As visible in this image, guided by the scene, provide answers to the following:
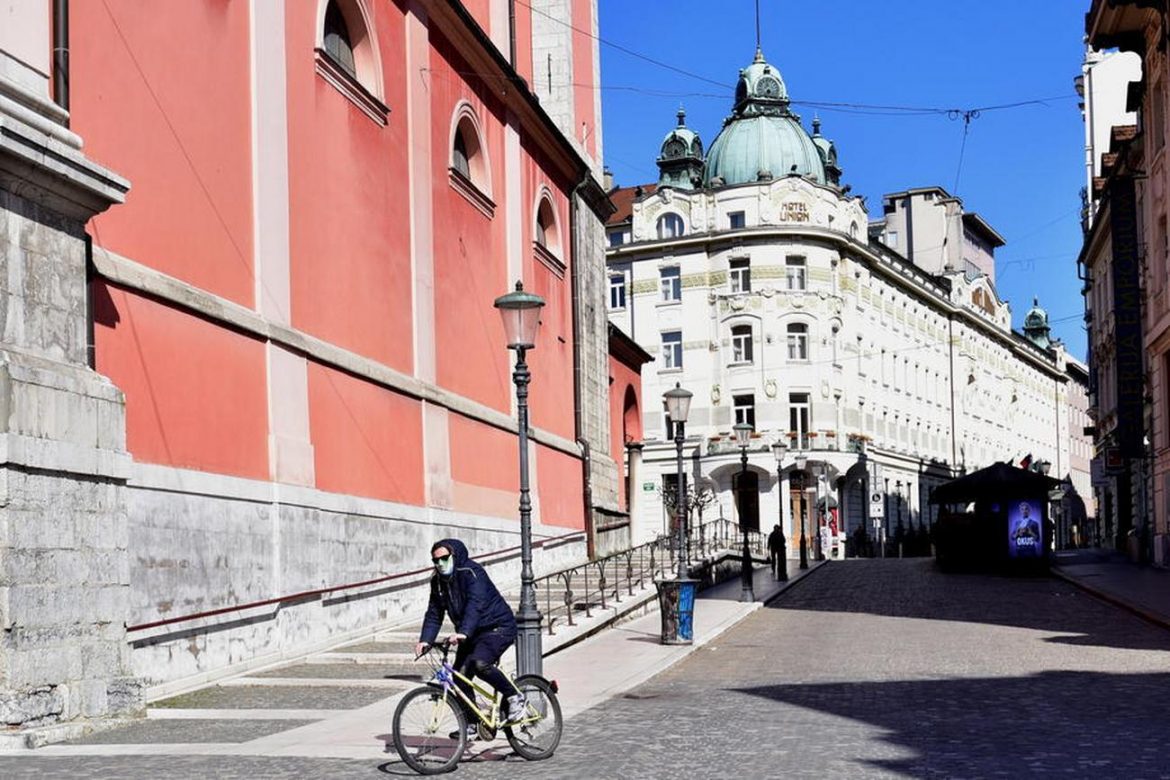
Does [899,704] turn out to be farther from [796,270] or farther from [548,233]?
[796,270]

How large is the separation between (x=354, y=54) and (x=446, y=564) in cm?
1309

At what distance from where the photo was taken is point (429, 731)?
10.5m

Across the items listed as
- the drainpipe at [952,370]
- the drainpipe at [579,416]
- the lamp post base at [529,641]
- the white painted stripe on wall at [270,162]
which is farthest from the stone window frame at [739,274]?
the lamp post base at [529,641]

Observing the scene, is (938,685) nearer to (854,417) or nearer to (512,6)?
(512,6)

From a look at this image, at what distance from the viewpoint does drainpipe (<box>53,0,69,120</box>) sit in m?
13.7

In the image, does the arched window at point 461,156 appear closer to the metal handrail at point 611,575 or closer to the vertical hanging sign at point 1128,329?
the metal handrail at point 611,575

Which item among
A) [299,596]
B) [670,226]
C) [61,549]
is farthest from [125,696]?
[670,226]

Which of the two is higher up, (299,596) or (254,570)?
(254,570)

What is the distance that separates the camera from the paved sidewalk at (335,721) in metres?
11.4

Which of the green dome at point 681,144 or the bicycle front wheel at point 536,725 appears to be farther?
the green dome at point 681,144

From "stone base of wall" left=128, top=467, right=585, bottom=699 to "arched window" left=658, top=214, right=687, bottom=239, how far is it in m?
49.9

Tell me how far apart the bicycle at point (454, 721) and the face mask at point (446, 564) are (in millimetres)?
619

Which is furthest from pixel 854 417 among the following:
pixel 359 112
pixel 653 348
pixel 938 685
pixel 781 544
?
pixel 938 685

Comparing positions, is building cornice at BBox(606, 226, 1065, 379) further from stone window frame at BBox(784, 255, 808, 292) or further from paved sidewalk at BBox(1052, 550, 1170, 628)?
paved sidewalk at BBox(1052, 550, 1170, 628)
